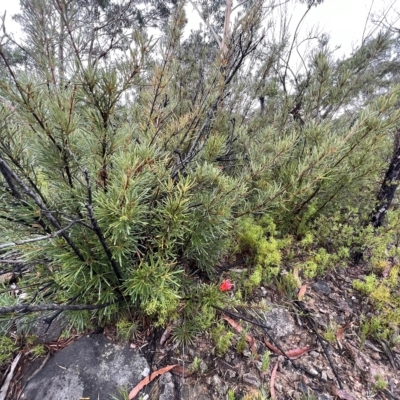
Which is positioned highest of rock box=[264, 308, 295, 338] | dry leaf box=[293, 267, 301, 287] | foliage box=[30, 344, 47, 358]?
dry leaf box=[293, 267, 301, 287]

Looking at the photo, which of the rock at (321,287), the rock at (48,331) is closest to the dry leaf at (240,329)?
the rock at (321,287)

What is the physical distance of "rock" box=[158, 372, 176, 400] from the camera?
3.81 feet

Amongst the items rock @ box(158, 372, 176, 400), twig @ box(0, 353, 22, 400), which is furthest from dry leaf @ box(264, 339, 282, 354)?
twig @ box(0, 353, 22, 400)

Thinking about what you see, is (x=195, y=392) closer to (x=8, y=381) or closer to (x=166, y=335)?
(x=166, y=335)

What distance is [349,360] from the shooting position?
1.40 m

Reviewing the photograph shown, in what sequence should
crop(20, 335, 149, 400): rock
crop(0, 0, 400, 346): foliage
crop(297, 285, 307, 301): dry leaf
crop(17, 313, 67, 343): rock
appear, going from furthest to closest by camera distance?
crop(297, 285, 307, 301): dry leaf, crop(17, 313, 67, 343): rock, crop(20, 335, 149, 400): rock, crop(0, 0, 400, 346): foliage

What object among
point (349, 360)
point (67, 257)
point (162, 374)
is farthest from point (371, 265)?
point (67, 257)

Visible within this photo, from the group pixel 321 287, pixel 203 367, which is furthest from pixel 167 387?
pixel 321 287

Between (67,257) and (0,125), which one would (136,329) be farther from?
(0,125)

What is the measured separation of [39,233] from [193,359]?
107 centimetres

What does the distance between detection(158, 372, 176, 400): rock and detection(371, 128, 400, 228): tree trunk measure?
Result: 6.36 feet

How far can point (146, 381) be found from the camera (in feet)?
3.95

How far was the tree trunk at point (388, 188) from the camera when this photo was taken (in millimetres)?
1782

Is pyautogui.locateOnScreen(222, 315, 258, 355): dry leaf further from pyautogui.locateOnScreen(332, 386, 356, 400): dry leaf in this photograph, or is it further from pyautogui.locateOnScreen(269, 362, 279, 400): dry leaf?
pyautogui.locateOnScreen(332, 386, 356, 400): dry leaf
